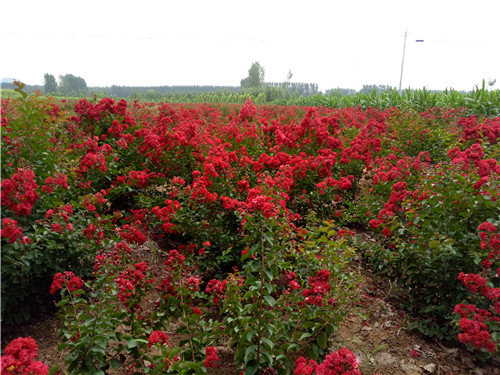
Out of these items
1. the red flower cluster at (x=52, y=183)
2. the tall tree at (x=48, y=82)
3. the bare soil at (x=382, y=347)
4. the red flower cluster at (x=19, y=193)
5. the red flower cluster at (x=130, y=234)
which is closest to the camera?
the red flower cluster at (x=19, y=193)

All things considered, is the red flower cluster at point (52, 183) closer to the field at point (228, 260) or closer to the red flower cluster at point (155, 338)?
the field at point (228, 260)

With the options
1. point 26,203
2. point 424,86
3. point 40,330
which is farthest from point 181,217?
point 424,86

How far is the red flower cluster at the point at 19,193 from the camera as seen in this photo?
226cm

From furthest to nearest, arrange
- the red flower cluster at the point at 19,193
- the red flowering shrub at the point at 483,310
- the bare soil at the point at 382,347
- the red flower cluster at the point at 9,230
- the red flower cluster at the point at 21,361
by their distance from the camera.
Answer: the bare soil at the point at 382,347 < the red flower cluster at the point at 19,193 < the red flower cluster at the point at 9,230 < the red flowering shrub at the point at 483,310 < the red flower cluster at the point at 21,361

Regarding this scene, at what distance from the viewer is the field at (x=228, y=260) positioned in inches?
73.9

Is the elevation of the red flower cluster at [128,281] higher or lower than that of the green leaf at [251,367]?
higher

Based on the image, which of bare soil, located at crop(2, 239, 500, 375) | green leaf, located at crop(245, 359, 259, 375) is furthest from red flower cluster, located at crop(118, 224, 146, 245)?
green leaf, located at crop(245, 359, 259, 375)

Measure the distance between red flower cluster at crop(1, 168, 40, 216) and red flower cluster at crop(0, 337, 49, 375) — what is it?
51.9 inches

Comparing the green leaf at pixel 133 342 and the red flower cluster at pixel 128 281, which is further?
the red flower cluster at pixel 128 281

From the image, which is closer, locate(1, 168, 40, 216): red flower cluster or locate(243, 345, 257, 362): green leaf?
locate(243, 345, 257, 362): green leaf

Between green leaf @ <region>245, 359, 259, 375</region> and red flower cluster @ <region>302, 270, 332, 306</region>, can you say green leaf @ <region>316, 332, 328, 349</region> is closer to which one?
red flower cluster @ <region>302, 270, 332, 306</region>

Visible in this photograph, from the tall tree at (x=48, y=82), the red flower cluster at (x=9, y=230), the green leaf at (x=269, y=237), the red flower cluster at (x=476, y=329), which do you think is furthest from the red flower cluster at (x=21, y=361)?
the tall tree at (x=48, y=82)

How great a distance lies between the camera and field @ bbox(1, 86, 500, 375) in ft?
6.16

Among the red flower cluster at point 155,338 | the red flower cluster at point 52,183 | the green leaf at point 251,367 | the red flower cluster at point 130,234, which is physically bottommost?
the green leaf at point 251,367
